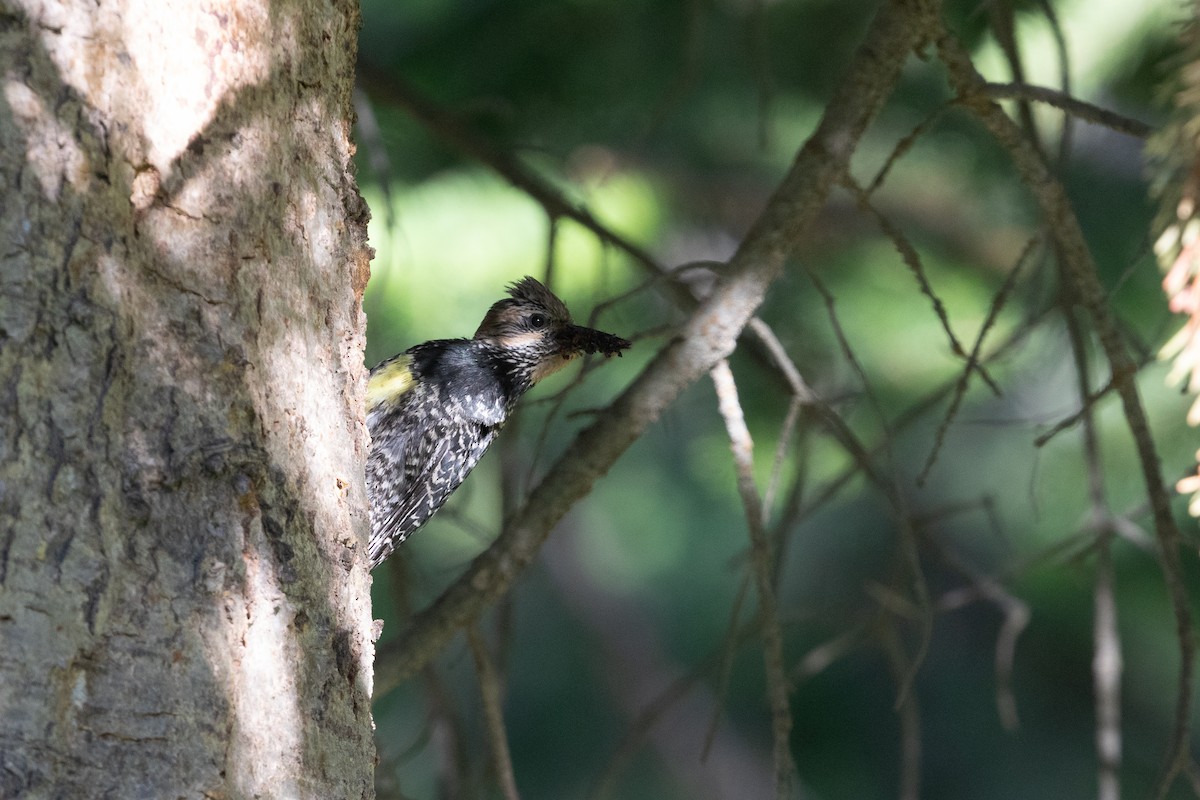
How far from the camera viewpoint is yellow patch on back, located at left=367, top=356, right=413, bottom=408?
10.5 ft

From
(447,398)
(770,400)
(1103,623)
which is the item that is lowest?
(1103,623)

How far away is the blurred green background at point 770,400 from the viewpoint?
11.4 ft

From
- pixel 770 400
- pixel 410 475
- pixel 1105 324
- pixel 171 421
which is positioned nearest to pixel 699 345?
pixel 1105 324

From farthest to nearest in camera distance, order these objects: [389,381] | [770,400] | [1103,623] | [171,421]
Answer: [770,400] → [389,381] → [1103,623] → [171,421]

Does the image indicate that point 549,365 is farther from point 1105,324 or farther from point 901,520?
point 1105,324

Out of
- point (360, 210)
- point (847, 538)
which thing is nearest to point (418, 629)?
point (360, 210)

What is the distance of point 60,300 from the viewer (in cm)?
138

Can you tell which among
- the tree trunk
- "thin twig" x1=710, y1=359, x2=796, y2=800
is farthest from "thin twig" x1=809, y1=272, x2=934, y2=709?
the tree trunk

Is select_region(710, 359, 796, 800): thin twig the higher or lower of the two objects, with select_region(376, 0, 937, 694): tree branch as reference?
lower

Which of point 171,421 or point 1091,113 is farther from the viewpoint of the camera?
point 1091,113

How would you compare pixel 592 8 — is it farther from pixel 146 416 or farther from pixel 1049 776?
pixel 1049 776

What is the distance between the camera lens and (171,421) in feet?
4.82

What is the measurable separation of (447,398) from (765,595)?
1.19m

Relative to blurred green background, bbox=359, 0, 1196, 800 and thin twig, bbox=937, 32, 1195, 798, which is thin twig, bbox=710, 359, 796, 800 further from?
thin twig, bbox=937, 32, 1195, 798
